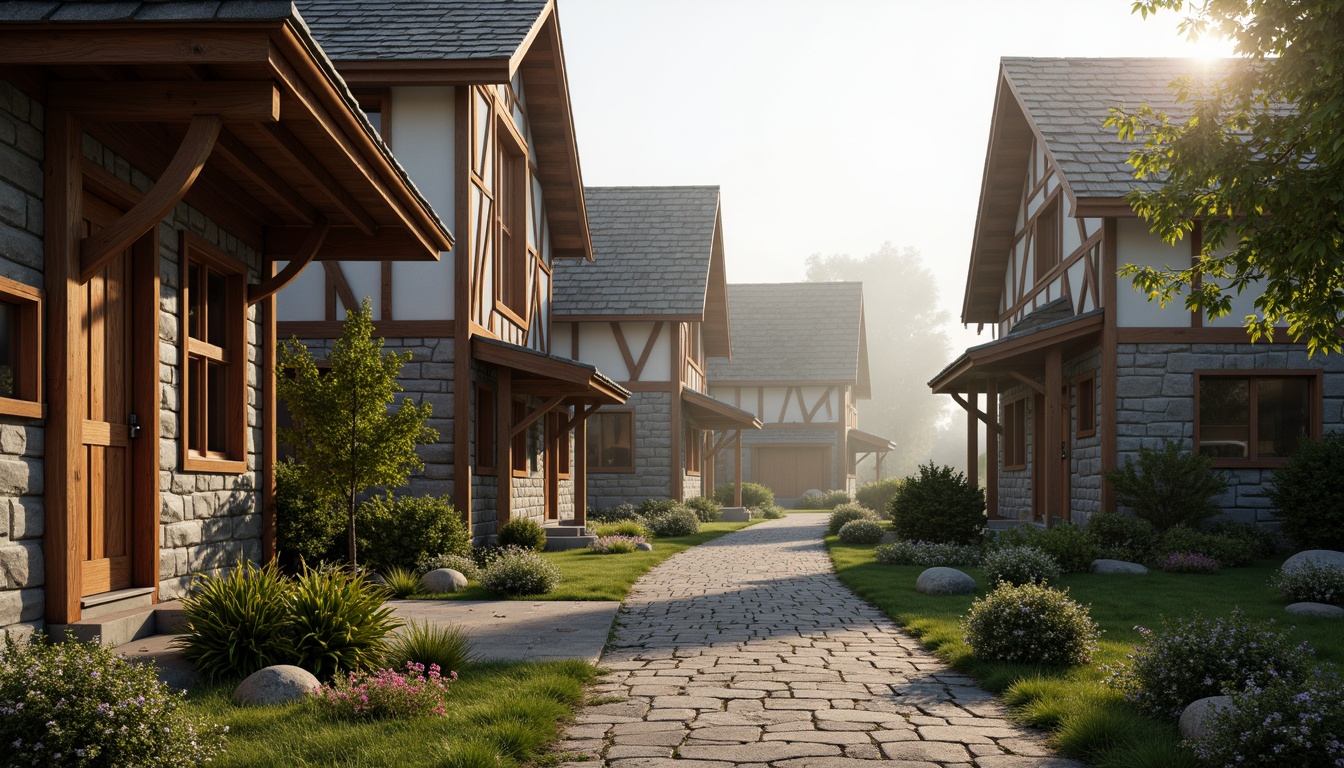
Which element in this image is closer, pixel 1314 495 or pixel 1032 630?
pixel 1032 630

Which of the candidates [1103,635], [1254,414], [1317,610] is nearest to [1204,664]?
[1103,635]

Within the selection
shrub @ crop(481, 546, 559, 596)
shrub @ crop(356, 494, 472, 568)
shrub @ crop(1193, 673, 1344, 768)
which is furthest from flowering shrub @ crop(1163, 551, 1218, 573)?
shrub @ crop(1193, 673, 1344, 768)

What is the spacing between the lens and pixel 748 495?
3841 centimetres

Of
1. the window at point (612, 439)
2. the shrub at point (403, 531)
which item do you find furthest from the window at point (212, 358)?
the window at point (612, 439)

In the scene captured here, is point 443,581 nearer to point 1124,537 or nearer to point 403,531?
point 403,531

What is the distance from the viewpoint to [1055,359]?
1773 centimetres

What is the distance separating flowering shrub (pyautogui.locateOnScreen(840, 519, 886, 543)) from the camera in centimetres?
2161

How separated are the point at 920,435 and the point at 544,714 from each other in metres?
73.3

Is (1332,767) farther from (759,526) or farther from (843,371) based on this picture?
(843,371)

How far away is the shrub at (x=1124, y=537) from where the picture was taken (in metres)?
15.4

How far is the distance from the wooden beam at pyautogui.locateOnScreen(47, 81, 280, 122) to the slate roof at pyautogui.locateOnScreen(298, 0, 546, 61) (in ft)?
26.7

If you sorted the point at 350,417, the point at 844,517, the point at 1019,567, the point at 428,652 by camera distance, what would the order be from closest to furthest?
the point at 428,652 < the point at 350,417 < the point at 1019,567 < the point at 844,517

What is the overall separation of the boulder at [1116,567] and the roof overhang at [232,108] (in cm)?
951

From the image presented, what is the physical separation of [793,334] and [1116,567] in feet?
107
